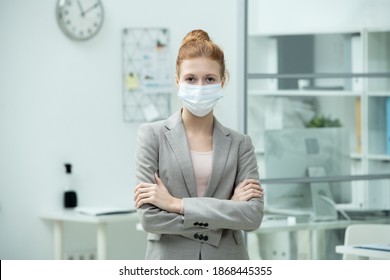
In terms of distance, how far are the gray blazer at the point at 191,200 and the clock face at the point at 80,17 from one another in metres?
2.78

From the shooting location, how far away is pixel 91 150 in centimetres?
527

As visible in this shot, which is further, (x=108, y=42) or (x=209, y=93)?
(x=108, y=42)

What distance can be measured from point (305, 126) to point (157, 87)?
97 cm

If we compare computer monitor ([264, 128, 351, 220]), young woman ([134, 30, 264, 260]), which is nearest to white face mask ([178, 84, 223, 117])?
young woman ([134, 30, 264, 260])

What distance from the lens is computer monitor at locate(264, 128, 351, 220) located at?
504 cm

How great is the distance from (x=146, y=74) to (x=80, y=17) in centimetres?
55

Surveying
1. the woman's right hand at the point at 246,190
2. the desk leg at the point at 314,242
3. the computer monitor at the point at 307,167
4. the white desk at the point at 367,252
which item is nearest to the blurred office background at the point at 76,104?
the computer monitor at the point at 307,167

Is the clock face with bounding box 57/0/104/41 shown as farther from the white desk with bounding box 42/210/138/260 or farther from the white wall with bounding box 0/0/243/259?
the white desk with bounding box 42/210/138/260

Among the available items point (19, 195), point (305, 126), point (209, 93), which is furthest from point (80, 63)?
point (209, 93)

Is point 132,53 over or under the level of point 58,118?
over

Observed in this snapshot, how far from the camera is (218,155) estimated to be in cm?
241

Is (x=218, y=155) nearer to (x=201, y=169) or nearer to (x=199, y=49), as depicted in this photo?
(x=201, y=169)

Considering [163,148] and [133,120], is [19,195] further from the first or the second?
[163,148]

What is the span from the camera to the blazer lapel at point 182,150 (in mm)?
2367
